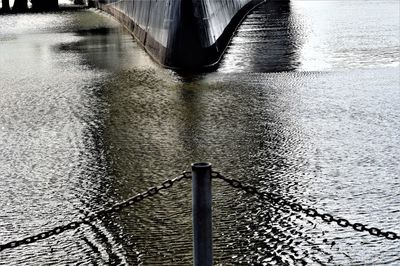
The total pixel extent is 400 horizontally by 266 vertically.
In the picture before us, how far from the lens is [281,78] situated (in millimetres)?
15055

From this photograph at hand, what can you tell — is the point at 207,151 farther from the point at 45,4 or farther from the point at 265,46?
the point at 45,4


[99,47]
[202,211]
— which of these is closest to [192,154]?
[202,211]

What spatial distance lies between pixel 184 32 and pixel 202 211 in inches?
483

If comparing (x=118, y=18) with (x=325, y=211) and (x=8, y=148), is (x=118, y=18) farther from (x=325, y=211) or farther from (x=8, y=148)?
(x=325, y=211)

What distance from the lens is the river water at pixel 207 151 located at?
600 cm

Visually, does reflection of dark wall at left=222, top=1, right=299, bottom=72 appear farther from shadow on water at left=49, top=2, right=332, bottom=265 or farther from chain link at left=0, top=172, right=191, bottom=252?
chain link at left=0, top=172, right=191, bottom=252

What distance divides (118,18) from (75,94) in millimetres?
20616

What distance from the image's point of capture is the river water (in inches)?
236

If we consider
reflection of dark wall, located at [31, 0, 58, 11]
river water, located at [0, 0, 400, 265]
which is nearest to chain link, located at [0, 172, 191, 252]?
river water, located at [0, 0, 400, 265]

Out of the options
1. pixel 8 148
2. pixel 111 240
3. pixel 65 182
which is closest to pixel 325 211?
pixel 111 240

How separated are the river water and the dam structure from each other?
53cm

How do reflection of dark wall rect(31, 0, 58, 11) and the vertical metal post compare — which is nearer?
the vertical metal post

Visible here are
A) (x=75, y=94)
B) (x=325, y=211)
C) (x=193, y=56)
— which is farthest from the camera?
(x=193, y=56)

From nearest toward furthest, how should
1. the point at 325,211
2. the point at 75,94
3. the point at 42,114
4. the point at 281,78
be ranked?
the point at 325,211 < the point at 42,114 < the point at 75,94 < the point at 281,78
